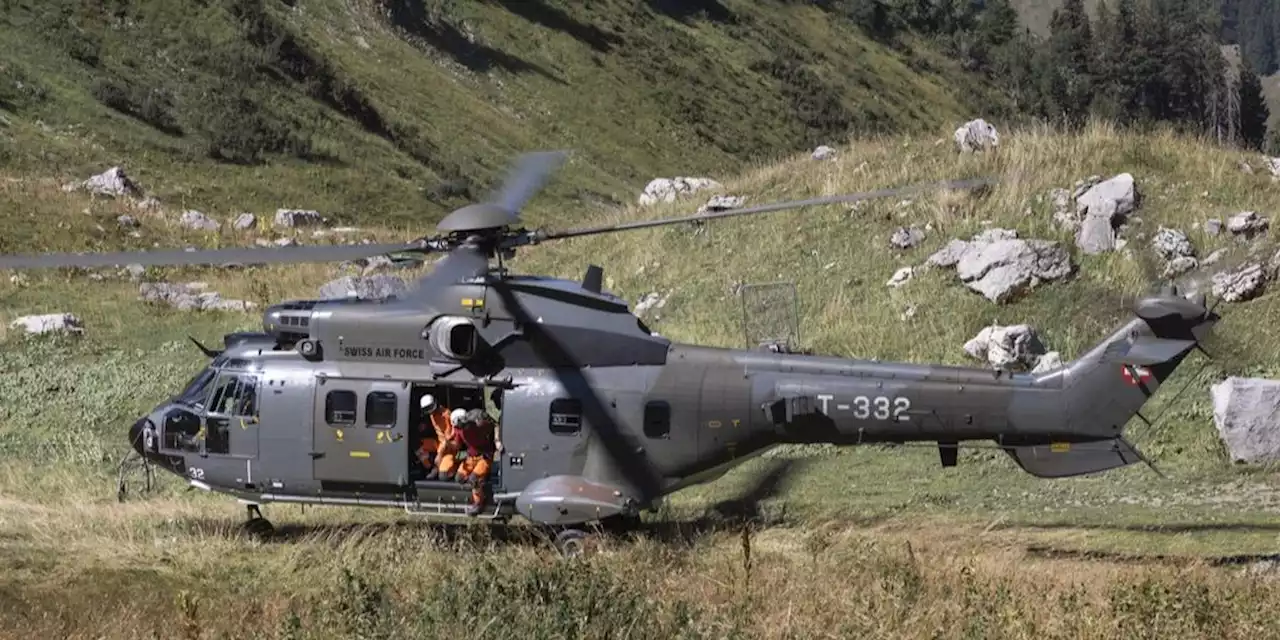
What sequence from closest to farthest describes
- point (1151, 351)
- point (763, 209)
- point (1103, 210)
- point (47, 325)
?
point (763, 209) → point (1151, 351) → point (1103, 210) → point (47, 325)

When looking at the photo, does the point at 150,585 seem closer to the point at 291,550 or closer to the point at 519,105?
the point at 291,550

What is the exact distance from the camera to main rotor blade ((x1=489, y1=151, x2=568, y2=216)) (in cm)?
1312

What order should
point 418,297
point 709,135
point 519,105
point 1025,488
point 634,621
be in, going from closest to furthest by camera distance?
point 634,621
point 418,297
point 1025,488
point 519,105
point 709,135

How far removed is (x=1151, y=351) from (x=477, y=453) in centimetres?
675

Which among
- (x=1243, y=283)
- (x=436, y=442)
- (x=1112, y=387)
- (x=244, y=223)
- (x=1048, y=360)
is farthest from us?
(x=244, y=223)

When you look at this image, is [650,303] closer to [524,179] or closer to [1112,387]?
[524,179]

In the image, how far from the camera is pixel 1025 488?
51.7ft

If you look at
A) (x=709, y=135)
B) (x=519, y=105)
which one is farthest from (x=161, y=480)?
(x=709, y=135)

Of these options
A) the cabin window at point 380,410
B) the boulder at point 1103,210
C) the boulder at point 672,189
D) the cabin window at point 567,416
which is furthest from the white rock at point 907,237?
the cabin window at point 380,410

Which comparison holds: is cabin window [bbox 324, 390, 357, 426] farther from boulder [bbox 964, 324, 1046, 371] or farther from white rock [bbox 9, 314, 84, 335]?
white rock [bbox 9, 314, 84, 335]

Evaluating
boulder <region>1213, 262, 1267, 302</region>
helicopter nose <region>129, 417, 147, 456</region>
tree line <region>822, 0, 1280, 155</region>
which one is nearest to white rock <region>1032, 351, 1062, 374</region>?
boulder <region>1213, 262, 1267, 302</region>

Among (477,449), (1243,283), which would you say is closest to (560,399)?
(477,449)

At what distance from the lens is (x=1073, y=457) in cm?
1252

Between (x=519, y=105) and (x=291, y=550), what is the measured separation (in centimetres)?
5734
